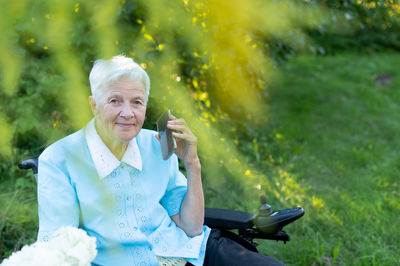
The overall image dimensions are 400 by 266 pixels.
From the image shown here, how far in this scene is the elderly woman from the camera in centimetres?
155

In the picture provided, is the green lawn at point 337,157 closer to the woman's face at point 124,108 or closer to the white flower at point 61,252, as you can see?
the woman's face at point 124,108

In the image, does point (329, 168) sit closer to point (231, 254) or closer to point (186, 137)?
point (231, 254)

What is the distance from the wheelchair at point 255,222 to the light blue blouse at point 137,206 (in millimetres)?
98

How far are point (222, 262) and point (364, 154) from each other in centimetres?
352

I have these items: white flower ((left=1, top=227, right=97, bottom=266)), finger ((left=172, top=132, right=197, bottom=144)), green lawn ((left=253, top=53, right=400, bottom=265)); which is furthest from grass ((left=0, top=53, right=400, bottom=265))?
white flower ((left=1, top=227, right=97, bottom=266))

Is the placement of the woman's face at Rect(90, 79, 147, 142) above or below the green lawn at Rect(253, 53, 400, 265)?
above

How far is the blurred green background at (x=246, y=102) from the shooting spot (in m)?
0.69

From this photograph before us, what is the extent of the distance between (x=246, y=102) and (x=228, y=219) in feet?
9.91

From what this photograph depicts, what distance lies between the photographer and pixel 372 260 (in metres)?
2.79

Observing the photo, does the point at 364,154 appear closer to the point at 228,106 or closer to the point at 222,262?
the point at 228,106

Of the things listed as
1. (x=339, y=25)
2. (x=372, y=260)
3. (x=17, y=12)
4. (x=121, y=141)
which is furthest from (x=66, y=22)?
(x=372, y=260)

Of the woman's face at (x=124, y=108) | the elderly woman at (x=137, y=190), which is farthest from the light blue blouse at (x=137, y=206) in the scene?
the woman's face at (x=124, y=108)

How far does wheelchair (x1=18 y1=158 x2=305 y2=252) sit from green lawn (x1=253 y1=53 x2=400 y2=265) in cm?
88

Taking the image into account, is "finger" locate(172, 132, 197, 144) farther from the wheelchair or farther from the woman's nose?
the wheelchair
